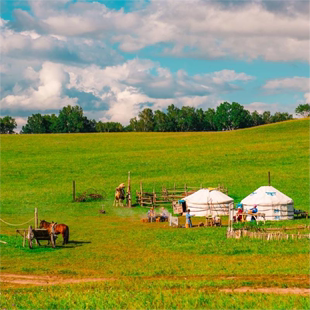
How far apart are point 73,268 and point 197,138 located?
7899 centimetres

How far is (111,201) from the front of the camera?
51.0 m

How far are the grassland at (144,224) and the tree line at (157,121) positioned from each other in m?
56.1

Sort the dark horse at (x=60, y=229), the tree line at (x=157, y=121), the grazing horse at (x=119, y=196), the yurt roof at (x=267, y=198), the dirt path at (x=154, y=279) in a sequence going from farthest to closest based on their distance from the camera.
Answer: the tree line at (x=157, y=121)
the grazing horse at (x=119, y=196)
the yurt roof at (x=267, y=198)
the dark horse at (x=60, y=229)
the dirt path at (x=154, y=279)

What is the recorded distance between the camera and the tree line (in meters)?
161

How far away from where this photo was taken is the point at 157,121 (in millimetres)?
173500

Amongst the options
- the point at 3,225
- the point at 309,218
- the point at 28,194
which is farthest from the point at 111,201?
the point at 309,218

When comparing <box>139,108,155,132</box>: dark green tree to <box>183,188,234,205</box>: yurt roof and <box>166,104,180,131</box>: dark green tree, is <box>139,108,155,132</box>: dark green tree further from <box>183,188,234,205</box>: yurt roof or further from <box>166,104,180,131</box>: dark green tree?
<box>183,188,234,205</box>: yurt roof

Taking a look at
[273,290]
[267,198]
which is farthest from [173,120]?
[273,290]

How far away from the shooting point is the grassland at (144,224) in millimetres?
15484

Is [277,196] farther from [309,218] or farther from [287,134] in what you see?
[287,134]

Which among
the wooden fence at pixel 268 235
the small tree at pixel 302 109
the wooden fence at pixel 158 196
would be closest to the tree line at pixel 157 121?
the small tree at pixel 302 109

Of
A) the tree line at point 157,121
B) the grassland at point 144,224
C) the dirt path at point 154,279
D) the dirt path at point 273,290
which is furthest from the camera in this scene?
the tree line at point 157,121

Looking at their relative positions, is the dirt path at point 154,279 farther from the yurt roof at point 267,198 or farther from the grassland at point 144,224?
the yurt roof at point 267,198

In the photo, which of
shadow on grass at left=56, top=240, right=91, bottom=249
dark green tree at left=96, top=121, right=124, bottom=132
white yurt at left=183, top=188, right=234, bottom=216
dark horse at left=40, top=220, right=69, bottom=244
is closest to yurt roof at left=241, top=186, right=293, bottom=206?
white yurt at left=183, top=188, right=234, bottom=216
